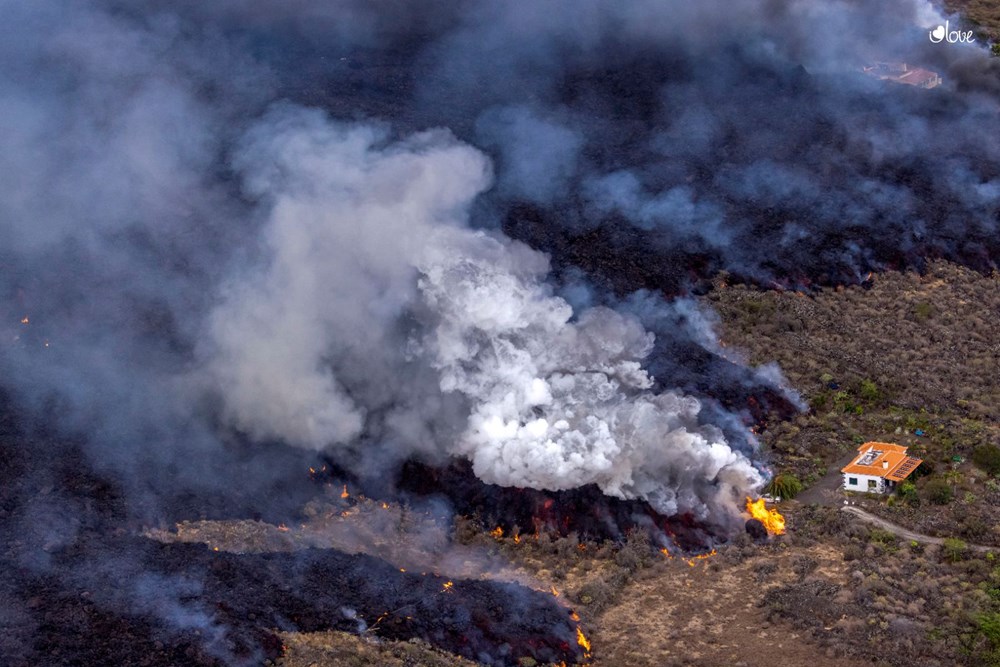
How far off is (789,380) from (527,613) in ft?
52.2

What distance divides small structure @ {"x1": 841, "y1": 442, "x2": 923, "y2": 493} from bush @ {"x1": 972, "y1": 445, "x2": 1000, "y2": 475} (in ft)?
6.30

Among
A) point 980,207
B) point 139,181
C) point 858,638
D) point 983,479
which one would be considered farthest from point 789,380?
point 139,181

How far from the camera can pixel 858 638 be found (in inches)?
1212

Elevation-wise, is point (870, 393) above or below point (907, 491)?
above

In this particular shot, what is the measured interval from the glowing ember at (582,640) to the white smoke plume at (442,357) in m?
5.22

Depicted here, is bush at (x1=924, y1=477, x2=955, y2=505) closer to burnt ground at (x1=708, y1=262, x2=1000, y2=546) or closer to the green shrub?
burnt ground at (x1=708, y1=262, x2=1000, y2=546)

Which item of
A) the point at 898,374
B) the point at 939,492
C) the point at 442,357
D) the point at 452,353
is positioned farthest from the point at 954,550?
the point at 442,357

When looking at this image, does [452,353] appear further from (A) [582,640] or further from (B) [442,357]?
(A) [582,640]

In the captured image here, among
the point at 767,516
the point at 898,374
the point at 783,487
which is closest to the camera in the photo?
the point at 767,516

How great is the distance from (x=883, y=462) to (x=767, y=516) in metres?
4.47

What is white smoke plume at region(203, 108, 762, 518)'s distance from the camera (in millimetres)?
36344

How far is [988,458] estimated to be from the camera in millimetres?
38938

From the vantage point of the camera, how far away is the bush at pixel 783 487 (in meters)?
38.0

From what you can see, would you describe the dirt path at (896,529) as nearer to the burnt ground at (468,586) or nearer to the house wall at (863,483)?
the burnt ground at (468,586)
